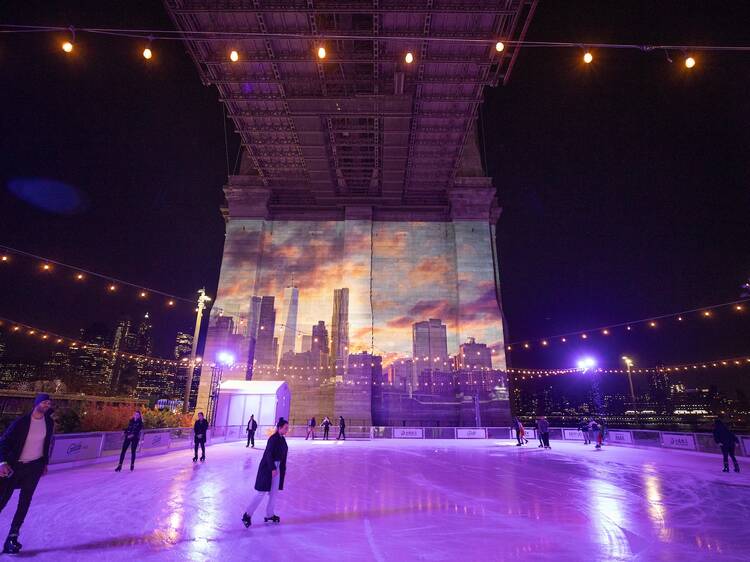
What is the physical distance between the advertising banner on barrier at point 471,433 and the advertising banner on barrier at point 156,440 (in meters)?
17.9

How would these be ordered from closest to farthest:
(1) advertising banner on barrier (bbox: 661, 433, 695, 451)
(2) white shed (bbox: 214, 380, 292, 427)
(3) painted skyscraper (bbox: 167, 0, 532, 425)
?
(1) advertising banner on barrier (bbox: 661, 433, 695, 451), (3) painted skyscraper (bbox: 167, 0, 532, 425), (2) white shed (bbox: 214, 380, 292, 427)

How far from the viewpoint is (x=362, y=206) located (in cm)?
3275

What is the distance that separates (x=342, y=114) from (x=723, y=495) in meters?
24.7

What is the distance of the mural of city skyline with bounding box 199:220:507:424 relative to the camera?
95.0ft

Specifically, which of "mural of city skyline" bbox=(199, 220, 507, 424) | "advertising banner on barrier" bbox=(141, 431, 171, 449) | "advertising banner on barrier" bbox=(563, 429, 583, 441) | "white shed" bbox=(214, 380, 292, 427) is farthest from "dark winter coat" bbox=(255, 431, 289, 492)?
"advertising banner on barrier" bbox=(563, 429, 583, 441)

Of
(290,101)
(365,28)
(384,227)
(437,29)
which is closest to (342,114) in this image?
(290,101)

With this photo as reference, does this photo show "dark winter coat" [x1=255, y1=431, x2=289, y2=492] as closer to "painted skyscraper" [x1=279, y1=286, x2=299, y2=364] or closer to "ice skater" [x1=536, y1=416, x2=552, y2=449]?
"ice skater" [x1=536, y1=416, x2=552, y2=449]

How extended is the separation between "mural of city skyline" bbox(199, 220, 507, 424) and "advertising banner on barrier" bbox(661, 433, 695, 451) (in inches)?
468

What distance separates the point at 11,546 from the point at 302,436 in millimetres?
22766

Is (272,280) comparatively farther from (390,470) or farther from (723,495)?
(723,495)

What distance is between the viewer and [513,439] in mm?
24406

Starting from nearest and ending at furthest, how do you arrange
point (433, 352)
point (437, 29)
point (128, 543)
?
1. point (128, 543)
2. point (437, 29)
3. point (433, 352)

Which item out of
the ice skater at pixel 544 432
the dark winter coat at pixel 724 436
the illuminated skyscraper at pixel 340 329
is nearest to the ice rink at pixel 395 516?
the dark winter coat at pixel 724 436

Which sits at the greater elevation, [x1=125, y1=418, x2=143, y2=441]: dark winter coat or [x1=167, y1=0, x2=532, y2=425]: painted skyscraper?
[x1=167, y1=0, x2=532, y2=425]: painted skyscraper
